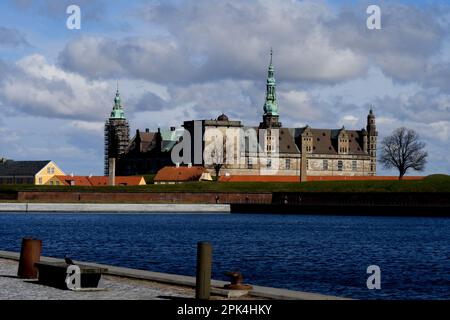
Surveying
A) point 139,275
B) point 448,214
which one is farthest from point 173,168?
point 139,275

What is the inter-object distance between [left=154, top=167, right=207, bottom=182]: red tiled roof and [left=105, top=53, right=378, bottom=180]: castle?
438 inches

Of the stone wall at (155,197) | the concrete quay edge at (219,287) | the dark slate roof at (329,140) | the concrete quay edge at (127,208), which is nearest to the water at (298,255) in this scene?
the concrete quay edge at (219,287)

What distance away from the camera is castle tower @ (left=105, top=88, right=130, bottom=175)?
615 ft

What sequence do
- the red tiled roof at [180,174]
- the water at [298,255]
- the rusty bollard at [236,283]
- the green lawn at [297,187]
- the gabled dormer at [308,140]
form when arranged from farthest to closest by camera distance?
1. the gabled dormer at [308,140]
2. the red tiled roof at [180,174]
3. the green lawn at [297,187]
4. the water at [298,255]
5. the rusty bollard at [236,283]

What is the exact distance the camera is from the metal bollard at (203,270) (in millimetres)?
16312

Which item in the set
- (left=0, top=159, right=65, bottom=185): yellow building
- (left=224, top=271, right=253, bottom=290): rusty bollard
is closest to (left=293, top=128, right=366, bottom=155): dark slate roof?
(left=0, top=159, right=65, bottom=185): yellow building

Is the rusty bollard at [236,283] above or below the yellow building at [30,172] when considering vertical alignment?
below

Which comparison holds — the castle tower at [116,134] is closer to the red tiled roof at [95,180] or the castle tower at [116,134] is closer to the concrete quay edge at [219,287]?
the red tiled roof at [95,180]

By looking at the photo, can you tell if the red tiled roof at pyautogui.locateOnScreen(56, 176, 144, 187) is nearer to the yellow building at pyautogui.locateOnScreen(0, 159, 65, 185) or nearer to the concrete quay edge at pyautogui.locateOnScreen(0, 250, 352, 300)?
the yellow building at pyautogui.locateOnScreen(0, 159, 65, 185)

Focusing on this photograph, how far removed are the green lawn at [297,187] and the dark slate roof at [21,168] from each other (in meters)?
43.2
